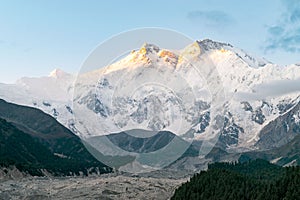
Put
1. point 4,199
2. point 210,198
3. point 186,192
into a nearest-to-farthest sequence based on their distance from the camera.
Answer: point 210,198, point 186,192, point 4,199

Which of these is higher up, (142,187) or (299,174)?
(299,174)

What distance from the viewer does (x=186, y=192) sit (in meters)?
130

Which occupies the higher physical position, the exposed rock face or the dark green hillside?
the dark green hillside

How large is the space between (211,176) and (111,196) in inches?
1260

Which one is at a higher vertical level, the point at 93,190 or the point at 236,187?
the point at 236,187

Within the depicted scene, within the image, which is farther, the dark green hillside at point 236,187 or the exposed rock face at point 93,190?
the exposed rock face at point 93,190

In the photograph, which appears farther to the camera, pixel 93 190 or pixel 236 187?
pixel 93 190

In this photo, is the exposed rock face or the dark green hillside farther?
the exposed rock face

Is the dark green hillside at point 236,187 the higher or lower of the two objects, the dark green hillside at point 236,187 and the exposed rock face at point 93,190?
the higher

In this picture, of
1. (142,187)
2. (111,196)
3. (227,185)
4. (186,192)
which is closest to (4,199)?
(111,196)

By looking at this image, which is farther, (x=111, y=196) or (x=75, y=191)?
(x=75, y=191)

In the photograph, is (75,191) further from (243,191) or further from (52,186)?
(243,191)

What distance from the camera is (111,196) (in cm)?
14812

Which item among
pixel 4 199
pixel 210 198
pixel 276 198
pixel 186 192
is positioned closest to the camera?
pixel 276 198
